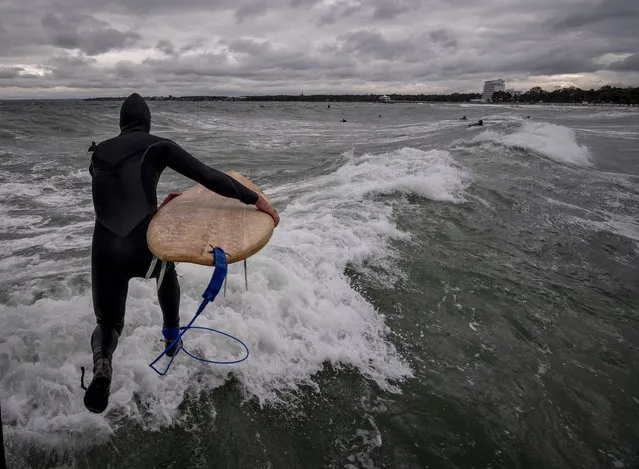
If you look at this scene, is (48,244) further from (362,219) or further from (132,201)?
(362,219)

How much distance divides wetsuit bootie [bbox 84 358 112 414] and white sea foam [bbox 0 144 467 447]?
318 mm

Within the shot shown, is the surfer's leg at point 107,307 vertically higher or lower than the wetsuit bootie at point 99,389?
higher

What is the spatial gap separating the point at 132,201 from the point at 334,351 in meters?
2.30

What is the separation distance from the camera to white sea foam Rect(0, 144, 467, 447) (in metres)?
2.83

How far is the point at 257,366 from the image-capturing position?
340 centimetres

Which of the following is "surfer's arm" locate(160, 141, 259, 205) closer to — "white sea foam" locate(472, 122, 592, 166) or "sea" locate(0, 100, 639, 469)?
"sea" locate(0, 100, 639, 469)

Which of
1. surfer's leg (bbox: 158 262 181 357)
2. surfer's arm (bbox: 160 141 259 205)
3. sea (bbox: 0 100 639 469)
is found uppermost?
surfer's arm (bbox: 160 141 259 205)

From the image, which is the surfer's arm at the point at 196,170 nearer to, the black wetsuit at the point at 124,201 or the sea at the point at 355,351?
the black wetsuit at the point at 124,201

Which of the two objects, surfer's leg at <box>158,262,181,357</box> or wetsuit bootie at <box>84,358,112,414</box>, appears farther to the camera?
surfer's leg at <box>158,262,181,357</box>

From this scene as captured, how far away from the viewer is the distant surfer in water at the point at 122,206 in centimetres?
267

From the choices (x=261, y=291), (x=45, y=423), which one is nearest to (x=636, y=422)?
(x=261, y=291)

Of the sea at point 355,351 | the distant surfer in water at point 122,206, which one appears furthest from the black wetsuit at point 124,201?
the sea at point 355,351

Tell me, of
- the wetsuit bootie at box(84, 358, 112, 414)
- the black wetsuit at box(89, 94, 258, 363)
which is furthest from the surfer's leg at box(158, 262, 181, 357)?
the wetsuit bootie at box(84, 358, 112, 414)

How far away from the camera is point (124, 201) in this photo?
270cm
